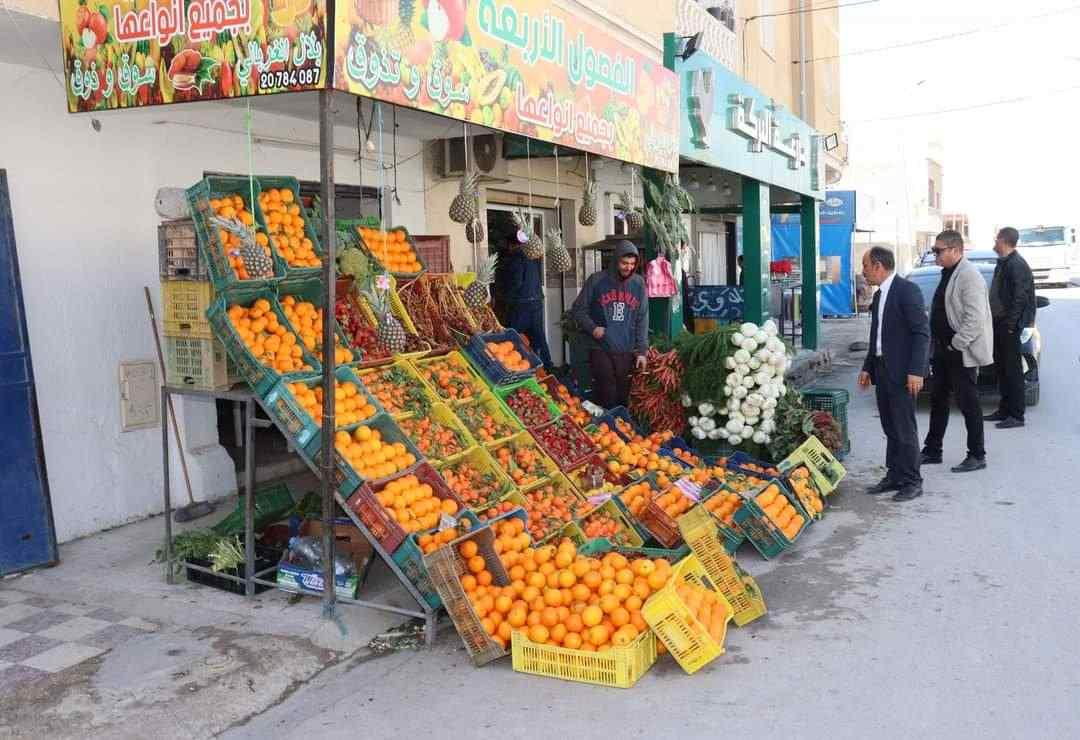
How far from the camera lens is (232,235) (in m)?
5.43

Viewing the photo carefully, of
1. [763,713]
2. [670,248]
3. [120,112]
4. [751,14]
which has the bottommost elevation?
[763,713]

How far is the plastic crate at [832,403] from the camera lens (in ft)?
28.5

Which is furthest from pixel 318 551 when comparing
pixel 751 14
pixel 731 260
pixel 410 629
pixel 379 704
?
pixel 731 260

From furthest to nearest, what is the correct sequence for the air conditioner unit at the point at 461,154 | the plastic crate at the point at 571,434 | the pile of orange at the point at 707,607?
the air conditioner unit at the point at 461,154 < the plastic crate at the point at 571,434 < the pile of orange at the point at 707,607

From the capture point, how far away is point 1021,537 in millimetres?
6328

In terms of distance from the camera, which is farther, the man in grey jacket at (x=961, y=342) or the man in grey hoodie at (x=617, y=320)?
the man in grey hoodie at (x=617, y=320)

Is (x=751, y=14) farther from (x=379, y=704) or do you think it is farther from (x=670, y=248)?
(x=379, y=704)

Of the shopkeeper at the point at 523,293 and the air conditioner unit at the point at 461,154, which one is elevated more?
the air conditioner unit at the point at 461,154

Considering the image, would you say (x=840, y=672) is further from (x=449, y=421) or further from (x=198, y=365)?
(x=198, y=365)

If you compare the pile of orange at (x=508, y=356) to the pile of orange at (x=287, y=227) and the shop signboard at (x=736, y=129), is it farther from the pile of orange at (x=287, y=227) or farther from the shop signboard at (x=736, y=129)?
the shop signboard at (x=736, y=129)

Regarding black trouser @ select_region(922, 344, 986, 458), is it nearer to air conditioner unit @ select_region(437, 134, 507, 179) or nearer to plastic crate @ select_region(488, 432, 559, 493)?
plastic crate @ select_region(488, 432, 559, 493)

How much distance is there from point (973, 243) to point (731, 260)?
6292 cm

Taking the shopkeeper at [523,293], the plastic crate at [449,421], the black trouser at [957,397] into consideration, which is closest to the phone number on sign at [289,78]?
the plastic crate at [449,421]

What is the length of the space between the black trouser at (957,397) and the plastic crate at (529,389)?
3.79 metres
